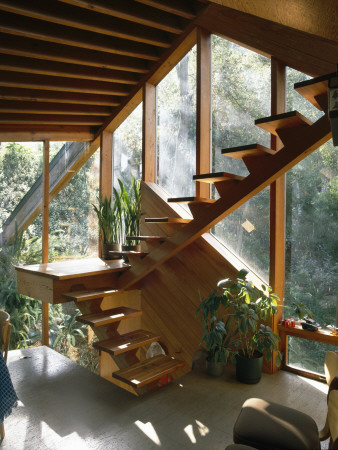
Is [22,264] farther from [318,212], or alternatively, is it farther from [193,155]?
[318,212]

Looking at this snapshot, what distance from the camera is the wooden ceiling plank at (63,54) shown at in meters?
3.65

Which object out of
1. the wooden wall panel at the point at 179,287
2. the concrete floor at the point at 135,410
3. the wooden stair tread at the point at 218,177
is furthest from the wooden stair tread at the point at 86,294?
the wooden stair tread at the point at 218,177

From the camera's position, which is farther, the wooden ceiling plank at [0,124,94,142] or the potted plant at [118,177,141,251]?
the wooden ceiling plank at [0,124,94,142]

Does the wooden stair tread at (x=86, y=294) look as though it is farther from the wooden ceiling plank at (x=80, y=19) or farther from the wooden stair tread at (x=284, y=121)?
the wooden ceiling plank at (x=80, y=19)

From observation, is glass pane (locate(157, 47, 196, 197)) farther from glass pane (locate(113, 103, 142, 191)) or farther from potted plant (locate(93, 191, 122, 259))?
potted plant (locate(93, 191, 122, 259))

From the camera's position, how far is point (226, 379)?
333cm

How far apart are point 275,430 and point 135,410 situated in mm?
1410

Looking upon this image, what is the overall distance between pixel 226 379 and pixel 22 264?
2.99 m

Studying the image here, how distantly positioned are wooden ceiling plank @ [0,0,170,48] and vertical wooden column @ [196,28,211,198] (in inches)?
19.9

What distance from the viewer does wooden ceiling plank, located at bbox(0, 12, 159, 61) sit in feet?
11.1

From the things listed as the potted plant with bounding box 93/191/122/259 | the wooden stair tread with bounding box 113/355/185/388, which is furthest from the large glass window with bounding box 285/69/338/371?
the potted plant with bounding box 93/191/122/259

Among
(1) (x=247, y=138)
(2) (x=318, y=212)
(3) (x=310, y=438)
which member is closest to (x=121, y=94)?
(1) (x=247, y=138)

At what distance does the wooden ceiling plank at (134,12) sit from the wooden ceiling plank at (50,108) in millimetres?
1524

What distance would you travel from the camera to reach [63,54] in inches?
154
